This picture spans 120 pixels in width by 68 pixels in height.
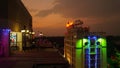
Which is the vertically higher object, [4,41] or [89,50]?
[4,41]

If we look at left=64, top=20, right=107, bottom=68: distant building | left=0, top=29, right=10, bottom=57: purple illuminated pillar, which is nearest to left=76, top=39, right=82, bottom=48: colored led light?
left=64, top=20, right=107, bottom=68: distant building

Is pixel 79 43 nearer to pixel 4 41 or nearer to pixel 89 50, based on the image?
pixel 89 50

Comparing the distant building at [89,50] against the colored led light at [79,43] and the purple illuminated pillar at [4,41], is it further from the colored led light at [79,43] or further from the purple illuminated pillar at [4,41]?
the purple illuminated pillar at [4,41]

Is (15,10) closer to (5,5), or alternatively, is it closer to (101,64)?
(5,5)

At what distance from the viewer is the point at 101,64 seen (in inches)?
2007

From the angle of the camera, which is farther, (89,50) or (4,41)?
(89,50)

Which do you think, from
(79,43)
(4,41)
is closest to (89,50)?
(79,43)

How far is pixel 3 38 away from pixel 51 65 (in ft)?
37.4

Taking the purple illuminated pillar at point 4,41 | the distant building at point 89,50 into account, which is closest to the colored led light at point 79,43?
the distant building at point 89,50

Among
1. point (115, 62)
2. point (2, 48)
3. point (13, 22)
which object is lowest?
point (115, 62)

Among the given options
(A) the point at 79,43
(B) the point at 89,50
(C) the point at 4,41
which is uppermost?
(C) the point at 4,41

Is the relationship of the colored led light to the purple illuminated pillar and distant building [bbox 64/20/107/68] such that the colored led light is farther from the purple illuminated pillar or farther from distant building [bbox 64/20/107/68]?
the purple illuminated pillar

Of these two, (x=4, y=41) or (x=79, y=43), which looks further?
(x=79, y=43)

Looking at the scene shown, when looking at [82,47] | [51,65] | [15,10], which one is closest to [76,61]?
[82,47]
